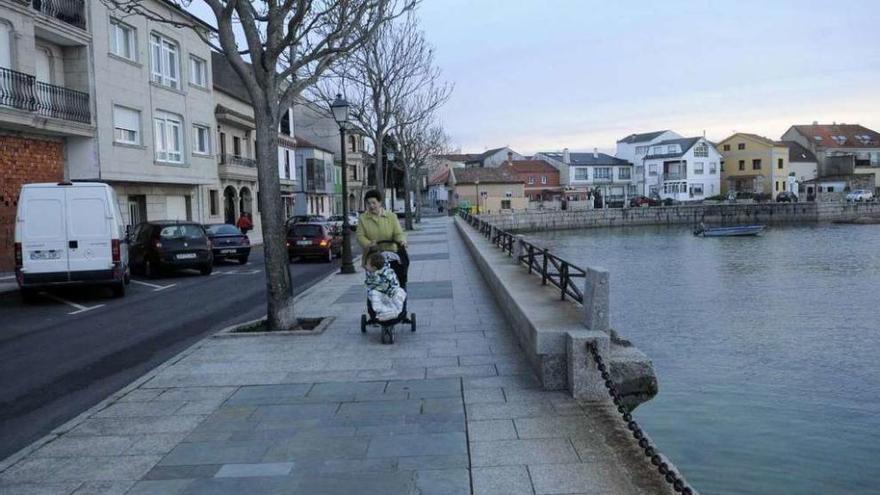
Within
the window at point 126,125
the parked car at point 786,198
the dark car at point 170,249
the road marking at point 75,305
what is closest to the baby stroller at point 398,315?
the road marking at point 75,305

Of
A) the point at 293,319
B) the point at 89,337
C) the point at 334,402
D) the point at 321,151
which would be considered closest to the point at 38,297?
the point at 89,337

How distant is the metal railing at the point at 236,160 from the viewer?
3533cm

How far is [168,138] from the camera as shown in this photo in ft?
96.5

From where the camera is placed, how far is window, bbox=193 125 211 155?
105ft

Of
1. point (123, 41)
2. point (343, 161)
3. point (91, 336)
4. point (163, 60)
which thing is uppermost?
point (123, 41)

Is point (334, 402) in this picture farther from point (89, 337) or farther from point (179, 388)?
point (89, 337)

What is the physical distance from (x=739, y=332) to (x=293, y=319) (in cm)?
1032

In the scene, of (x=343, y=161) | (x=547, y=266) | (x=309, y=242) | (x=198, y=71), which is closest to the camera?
(x=547, y=266)

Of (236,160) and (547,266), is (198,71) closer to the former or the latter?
(236,160)

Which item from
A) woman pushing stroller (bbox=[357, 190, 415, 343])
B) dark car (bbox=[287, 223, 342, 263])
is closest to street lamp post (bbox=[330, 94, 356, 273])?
dark car (bbox=[287, 223, 342, 263])

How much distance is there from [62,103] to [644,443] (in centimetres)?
2271

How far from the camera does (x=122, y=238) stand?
1466 cm

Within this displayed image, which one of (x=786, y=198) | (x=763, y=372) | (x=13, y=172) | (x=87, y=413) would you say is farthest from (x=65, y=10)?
(x=786, y=198)

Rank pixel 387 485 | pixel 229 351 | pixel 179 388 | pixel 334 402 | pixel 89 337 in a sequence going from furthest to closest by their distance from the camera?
pixel 89 337
pixel 229 351
pixel 179 388
pixel 334 402
pixel 387 485
